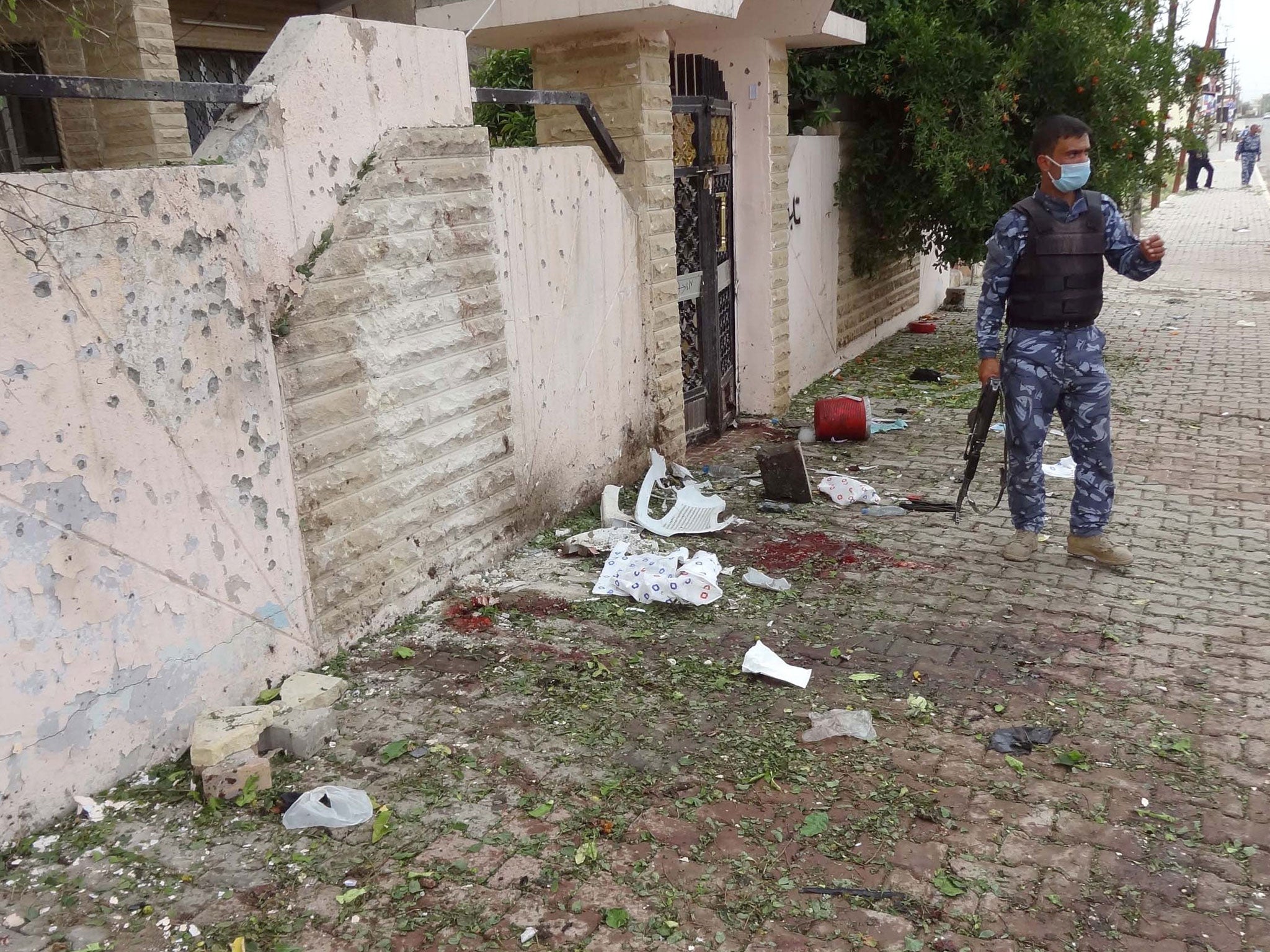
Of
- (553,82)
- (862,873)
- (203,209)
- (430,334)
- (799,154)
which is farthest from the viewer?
(799,154)

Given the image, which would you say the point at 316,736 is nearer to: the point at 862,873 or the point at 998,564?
the point at 862,873

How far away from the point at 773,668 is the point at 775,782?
2.33 ft

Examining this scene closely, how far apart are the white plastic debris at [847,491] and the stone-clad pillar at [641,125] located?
1240 millimetres

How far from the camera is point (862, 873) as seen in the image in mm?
2826

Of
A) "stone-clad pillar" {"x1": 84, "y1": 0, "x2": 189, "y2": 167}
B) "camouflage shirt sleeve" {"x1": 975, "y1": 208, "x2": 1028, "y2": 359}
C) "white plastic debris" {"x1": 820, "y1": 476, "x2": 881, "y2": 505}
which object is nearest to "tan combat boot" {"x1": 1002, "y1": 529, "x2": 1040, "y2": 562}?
"camouflage shirt sleeve" {"x1": 975, "y1": 208, "x2": 1028, "y2": 359}

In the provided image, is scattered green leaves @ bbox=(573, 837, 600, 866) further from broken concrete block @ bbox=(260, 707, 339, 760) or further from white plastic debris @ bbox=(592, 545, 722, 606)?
white plastic debris @ bbox=(592, 545, 722, 606)

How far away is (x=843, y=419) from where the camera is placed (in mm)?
7246

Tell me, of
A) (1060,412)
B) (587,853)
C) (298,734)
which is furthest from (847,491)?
(298,734)

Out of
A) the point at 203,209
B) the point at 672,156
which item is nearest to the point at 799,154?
the point at 672,156

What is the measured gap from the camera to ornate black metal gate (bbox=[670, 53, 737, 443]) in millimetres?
6879

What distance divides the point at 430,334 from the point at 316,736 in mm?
1858

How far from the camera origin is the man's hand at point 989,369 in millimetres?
4793

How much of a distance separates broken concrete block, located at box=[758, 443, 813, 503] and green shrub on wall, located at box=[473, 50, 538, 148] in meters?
4.46

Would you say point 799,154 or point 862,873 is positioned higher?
point 799,154
